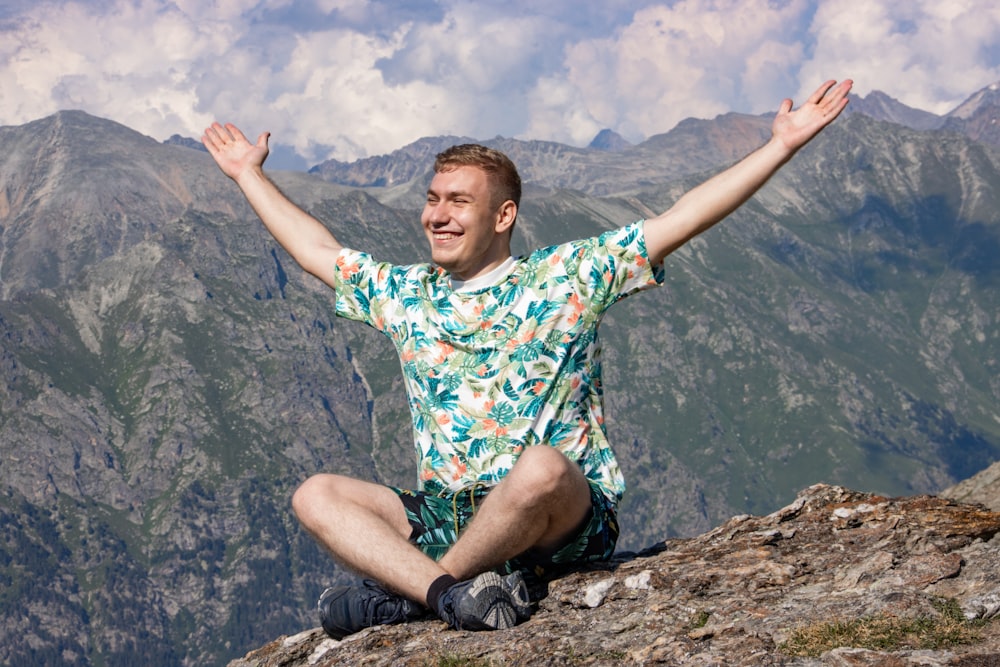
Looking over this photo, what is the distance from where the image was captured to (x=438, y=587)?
1080 centimetres

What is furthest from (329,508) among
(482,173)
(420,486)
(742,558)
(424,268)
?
(742,558)

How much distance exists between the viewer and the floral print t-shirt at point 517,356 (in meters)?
11.1

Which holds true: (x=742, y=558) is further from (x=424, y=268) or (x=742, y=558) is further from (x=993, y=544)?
(x=424, y=268)

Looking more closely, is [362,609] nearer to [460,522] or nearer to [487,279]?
[460,522]

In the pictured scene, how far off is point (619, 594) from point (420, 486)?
2540 mm

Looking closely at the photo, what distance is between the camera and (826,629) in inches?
355

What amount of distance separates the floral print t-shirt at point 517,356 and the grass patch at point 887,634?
335 cm

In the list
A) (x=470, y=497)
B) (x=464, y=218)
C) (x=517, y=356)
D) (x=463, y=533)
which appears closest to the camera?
(x=463, y=533)

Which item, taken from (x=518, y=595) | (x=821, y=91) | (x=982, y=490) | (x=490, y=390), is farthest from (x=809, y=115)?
(x=982, y=490)

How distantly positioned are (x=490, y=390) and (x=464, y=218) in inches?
72.3

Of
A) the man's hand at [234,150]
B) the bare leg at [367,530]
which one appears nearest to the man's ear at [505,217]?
the bare leg at [367,530]

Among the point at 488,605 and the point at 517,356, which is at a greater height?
the point at 517,356

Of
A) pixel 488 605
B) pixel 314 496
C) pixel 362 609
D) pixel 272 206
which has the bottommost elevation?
pixel 488 605

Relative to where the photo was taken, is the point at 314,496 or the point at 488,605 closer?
the point at 488,605
